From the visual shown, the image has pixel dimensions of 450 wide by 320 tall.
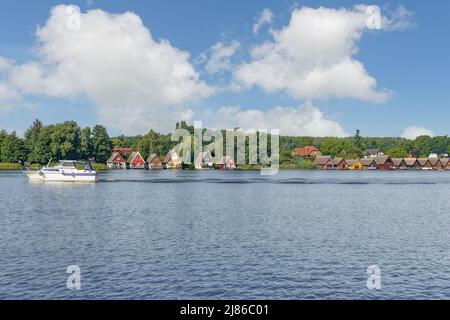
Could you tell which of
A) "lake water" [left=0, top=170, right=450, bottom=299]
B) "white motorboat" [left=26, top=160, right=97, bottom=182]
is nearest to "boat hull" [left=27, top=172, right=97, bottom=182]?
"white motorboat" [left=26, top=160, right=97, bottom=182]

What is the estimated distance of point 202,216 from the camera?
160ft

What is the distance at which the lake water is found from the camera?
22.6 meters

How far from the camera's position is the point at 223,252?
3056 cm

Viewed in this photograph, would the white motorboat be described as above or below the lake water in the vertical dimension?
above

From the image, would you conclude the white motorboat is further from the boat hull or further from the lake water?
the lake water

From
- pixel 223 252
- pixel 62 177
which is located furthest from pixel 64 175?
pixel 223 252

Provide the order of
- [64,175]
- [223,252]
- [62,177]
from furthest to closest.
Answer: [62,177] < [64,175] < [223,252]

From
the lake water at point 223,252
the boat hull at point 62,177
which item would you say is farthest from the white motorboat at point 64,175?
the lake water at point 223,252

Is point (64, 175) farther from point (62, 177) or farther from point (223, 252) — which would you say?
point (223, 252)

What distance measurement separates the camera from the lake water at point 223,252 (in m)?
22.6

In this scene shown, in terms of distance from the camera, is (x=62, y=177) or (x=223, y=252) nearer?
(x=223, y=252)

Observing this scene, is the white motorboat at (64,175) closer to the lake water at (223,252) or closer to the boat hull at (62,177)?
the boat hull at (62,177)

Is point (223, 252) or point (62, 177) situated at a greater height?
point (62, 177)

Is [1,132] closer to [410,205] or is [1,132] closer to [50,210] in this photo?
[50,210]
